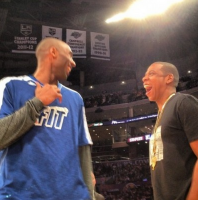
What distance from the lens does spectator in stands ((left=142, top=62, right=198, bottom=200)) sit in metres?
2.19

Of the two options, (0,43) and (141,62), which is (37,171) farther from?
(141,62)

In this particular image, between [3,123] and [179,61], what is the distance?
25.3 meters

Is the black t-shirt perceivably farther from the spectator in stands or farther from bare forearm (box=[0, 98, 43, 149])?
bare forearm (box=[0, 98, 43, 149])

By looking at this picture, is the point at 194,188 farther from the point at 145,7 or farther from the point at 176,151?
the point at 145,7

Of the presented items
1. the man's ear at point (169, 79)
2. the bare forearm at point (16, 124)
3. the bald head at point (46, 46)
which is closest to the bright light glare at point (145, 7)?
the man's ear at point (169, 79)

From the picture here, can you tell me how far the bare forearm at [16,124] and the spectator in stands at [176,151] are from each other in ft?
3.77

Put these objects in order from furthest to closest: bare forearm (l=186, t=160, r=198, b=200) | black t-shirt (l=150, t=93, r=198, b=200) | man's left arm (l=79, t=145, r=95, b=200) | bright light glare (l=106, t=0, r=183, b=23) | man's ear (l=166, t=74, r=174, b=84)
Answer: bright light glare (l=106, t=0, r=183, b=23) < man's ear (l=166, t=74, r=174, b=84) < black t-shirt (l=150, t=93, r=198, b=200) < bare forearm (l=186, t=160, r=198, b=200) < man's left arm (l=79, t=145, r=95, b=200)

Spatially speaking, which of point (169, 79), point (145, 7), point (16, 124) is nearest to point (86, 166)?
point (16, 124)

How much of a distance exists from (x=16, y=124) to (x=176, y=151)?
1239 mm

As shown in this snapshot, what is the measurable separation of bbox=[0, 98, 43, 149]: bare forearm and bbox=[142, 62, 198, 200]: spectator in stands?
3.77 feet

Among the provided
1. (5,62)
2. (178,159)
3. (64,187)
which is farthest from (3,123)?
(5,62)

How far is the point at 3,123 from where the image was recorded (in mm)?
1520

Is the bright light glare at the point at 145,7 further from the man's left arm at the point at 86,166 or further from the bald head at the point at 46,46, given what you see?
the man's left arm at the point at 86,166

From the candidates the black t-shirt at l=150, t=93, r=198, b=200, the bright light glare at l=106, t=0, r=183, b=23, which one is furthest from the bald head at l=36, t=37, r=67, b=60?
the bright light glare at l=106, t=0, r=183, b=23
